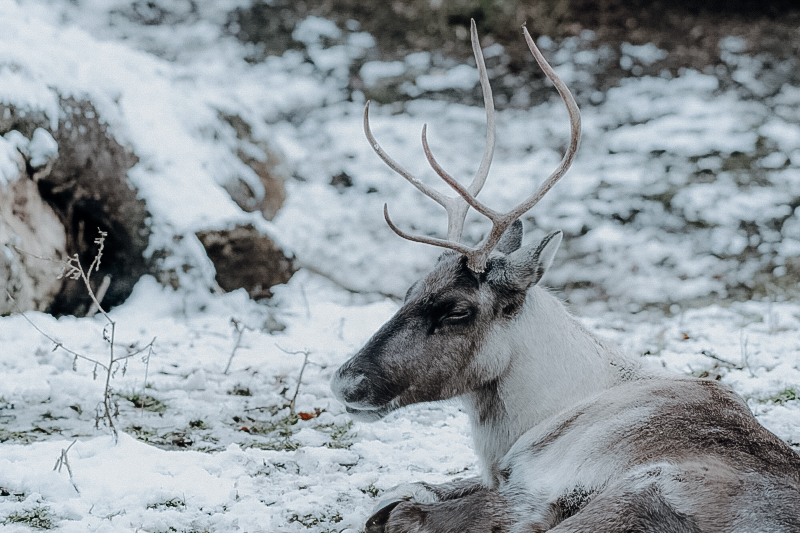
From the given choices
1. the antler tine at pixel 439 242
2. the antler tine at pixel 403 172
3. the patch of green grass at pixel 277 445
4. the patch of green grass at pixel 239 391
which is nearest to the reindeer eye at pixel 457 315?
the antler tine at pixel 439 242

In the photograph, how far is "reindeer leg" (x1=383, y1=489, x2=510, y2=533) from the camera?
10.2 feet

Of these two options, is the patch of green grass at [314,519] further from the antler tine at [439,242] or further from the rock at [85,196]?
the rock at [85,196]

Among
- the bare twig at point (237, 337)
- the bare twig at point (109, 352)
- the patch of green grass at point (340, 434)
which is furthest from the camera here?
the bare twig at point (237, 337)

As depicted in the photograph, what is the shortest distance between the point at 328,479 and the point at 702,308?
4158 mm

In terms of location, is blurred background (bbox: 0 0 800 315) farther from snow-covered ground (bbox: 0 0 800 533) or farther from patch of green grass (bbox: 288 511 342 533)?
patch of green grass (bbox: 288 511 342 533)

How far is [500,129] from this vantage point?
10555 mm

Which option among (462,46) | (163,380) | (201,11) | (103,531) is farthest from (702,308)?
(201,11)

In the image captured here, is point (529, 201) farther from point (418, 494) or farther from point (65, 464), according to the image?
point (65, 464)

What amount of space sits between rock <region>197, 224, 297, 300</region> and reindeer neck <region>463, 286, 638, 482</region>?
3341mm

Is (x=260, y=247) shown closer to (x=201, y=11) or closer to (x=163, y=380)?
(x=163, y=380)

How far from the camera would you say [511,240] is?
3.96 meters

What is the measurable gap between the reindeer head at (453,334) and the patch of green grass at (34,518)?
3.96 feet

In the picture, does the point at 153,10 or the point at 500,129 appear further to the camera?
the point at 153,10

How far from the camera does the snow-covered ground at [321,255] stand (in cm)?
374
